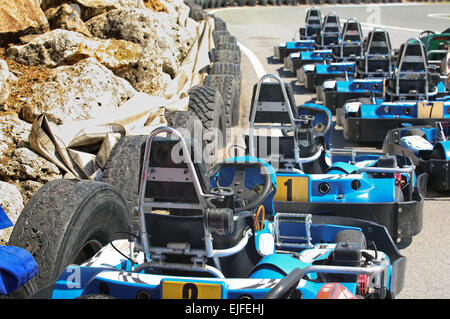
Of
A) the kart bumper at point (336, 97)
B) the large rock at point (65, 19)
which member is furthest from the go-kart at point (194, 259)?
the kart bumper at point (336, 97)

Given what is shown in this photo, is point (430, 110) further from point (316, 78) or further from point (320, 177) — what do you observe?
point (316, 78)

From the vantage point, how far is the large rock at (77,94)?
7027 mm

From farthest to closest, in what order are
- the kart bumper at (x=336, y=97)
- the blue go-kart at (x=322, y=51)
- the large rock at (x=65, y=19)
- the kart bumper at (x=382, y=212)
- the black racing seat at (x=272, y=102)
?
the blue go-kart at (x=322, y=51) → the kart bumper at (x=336, y=97) → the large rock at (x=65, y=19) → the black racing seat at (x=272, y=102) → the kart bumper at (x=382, y=212)

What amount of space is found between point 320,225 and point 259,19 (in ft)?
83.6

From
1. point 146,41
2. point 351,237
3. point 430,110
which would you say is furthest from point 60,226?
point 430,110

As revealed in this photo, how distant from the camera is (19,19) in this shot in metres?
8.70

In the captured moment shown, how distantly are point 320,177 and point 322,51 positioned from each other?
9.81m

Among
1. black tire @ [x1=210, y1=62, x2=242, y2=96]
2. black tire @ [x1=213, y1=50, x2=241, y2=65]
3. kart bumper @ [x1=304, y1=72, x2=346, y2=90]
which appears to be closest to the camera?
black tire @ [x1=210, y1=62, x2=242, y2=96]

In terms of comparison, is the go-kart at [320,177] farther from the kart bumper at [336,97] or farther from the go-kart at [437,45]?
the go-kart at [437,45]

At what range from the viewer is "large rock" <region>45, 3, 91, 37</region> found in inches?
363

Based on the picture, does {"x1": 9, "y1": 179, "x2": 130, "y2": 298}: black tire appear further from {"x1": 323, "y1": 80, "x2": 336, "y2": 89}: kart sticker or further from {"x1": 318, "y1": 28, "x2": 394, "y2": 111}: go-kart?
{"x1": 323, "y1": 80, "x2": 336, "y2": 89}: kart sticker

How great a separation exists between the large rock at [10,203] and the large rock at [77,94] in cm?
113

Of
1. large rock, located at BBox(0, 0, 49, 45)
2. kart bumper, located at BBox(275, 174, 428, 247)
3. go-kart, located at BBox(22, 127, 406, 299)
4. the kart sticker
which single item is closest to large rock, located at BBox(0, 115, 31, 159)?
large rock, located at BBox(0, 0, 49, 45)

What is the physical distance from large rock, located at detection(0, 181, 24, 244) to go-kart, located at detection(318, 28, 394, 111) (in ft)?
19.7
